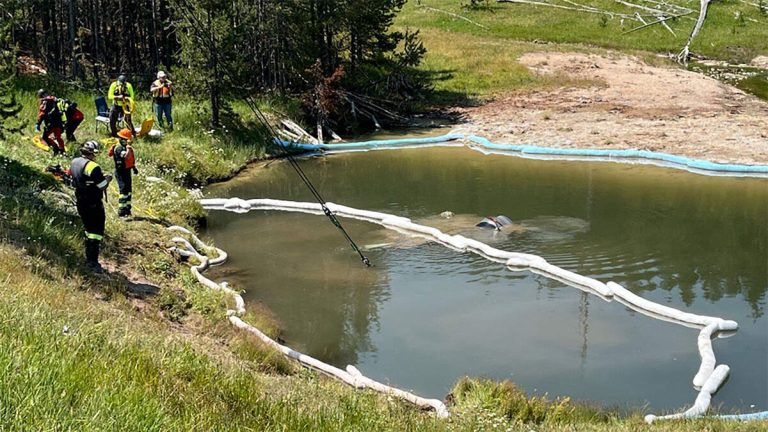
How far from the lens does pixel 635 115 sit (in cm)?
3045

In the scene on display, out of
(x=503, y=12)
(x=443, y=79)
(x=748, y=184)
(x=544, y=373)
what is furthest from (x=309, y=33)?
(x=503, y=12)

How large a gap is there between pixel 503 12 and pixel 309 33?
27472 millimetres

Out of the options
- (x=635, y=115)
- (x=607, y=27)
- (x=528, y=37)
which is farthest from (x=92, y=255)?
(x=607, y=27)

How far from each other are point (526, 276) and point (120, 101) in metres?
12.1

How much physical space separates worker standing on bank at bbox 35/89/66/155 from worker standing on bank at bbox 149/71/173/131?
4.59 meters

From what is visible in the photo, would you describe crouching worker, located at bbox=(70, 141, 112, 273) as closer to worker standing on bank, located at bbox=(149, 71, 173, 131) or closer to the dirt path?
worker standing on bank, located at bbox=(149, 71, 173, 131)

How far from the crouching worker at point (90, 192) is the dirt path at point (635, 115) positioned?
1786 cm

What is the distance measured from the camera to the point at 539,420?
9703 millimetres

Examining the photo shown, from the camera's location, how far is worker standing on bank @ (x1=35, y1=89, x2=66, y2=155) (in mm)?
19109

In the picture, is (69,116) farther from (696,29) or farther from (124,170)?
(696,29)

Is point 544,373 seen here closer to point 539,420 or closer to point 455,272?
point 539,420

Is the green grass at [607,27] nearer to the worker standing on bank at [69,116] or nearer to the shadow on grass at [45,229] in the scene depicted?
the worker standing on bank at [69,116]

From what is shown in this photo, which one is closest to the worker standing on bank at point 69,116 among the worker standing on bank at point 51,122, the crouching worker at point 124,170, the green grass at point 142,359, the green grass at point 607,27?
the worker standing on bank at point 51,122

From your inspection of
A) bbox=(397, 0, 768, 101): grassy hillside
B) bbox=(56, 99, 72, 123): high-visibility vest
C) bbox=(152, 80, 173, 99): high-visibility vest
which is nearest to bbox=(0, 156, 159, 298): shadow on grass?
bbox=(56, 99, 72, 123): high-visibility vest
